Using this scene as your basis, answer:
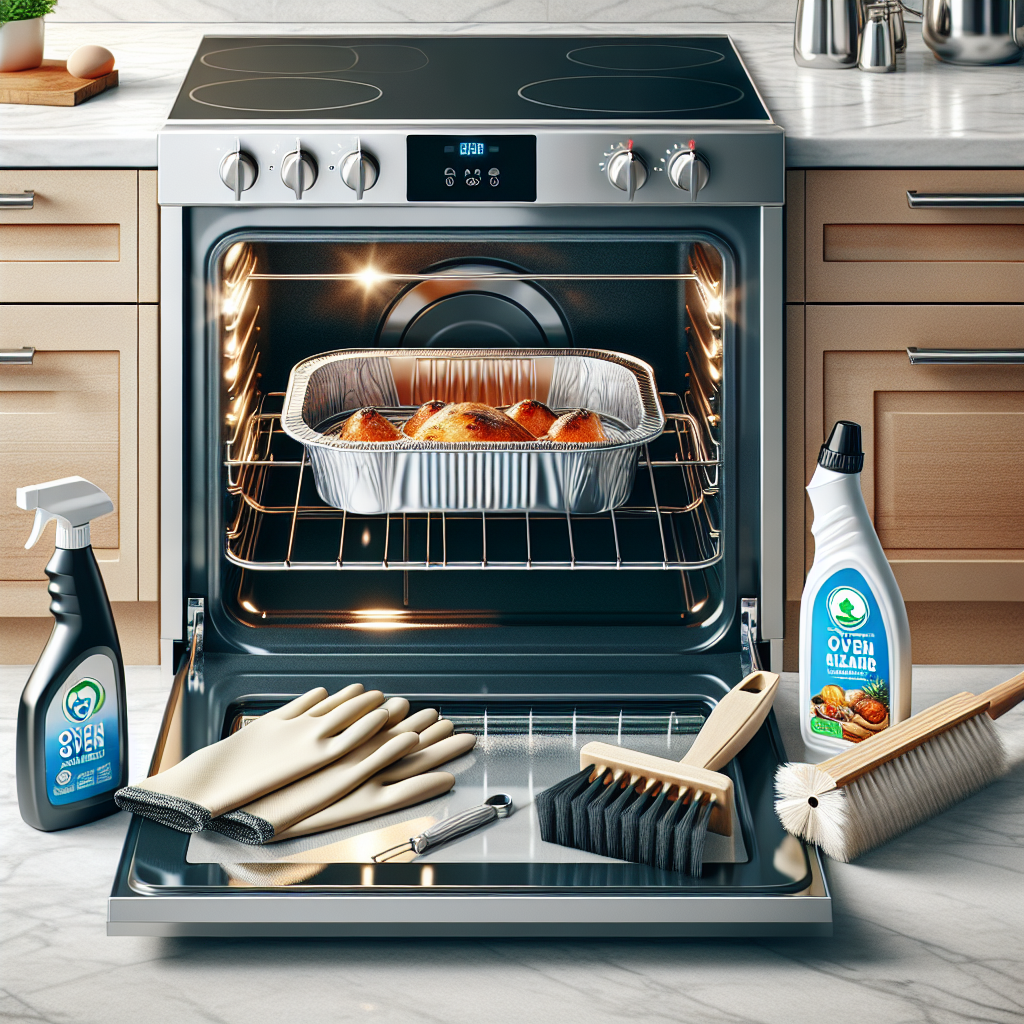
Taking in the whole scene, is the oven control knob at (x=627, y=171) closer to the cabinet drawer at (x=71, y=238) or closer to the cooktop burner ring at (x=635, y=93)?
the cooktop burner ring at (x=635, y=93)

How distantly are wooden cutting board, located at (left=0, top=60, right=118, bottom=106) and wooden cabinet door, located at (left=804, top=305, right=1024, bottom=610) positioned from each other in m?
1.04

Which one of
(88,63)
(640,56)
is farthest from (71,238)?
(640,56)

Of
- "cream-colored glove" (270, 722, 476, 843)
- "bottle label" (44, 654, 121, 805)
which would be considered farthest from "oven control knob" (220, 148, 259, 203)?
"cream-colored glove" (270, 722, 476, 843)

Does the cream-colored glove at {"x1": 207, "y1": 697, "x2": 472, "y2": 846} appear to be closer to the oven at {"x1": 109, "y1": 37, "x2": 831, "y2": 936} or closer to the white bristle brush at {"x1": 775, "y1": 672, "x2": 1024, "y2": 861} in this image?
the oven at {"x1": 109, "y1": 37, "x2": 831, "y2": 936}

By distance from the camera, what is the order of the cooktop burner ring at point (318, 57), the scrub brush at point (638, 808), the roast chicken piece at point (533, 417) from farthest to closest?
the cooktop burner ring at point (318, 57)
the roast chicken piece at point (533, 417)
the scrub brush at point (638, 808)

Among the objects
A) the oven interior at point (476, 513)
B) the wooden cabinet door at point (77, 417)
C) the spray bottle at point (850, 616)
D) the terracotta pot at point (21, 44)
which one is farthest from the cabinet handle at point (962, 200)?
the terracotta pot at point (21, 44)

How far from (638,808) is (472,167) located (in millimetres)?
816

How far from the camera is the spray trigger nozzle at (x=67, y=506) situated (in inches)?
51.1

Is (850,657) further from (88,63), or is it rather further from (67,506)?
(88,63)

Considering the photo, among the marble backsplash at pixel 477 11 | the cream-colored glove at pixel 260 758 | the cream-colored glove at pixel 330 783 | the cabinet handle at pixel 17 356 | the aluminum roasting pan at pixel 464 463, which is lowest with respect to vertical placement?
the cream-colored glove at pixel 330 783

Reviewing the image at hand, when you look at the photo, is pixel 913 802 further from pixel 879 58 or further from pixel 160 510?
pixel 879 58

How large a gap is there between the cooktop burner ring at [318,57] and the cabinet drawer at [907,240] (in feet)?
2.22

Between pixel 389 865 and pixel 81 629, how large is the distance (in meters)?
0.40

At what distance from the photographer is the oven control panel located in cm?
158
